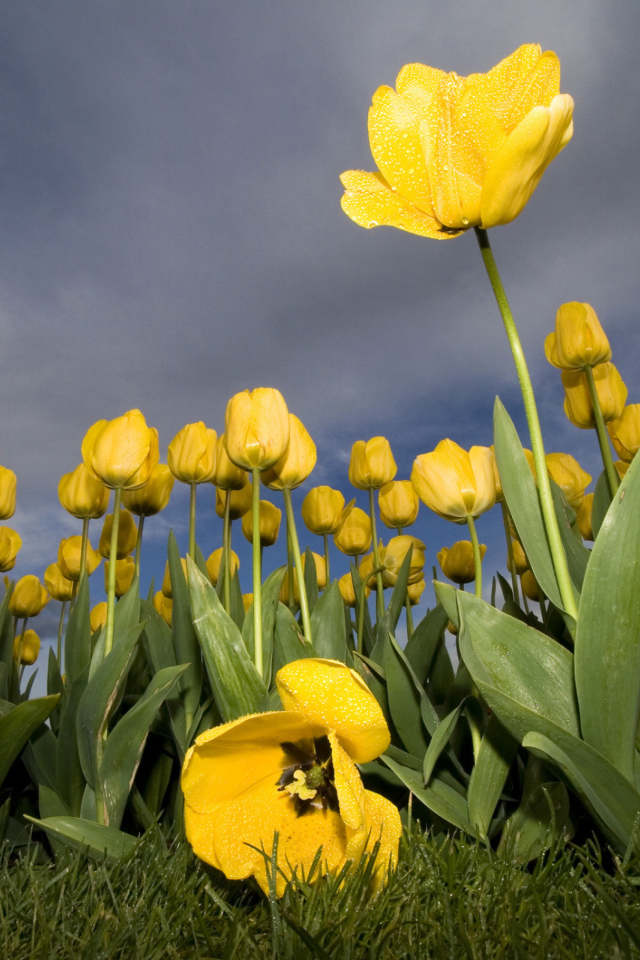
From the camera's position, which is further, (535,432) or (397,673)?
(397,673)

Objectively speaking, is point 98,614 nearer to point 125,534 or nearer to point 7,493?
point 7,493

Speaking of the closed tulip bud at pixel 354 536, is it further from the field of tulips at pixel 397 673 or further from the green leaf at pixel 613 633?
the green leaf at pixel 613 633

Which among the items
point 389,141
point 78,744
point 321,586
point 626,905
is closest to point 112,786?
point 78,744

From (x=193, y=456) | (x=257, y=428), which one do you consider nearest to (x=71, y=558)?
(x=193, y=456)

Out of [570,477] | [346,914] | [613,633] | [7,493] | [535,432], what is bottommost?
[346,914]

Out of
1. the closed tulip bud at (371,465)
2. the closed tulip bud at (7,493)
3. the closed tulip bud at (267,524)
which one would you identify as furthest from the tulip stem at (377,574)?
the closed tulip bud at (7,493)

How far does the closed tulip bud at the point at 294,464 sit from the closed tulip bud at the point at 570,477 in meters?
1.15

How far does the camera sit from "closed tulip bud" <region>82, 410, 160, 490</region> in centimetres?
181

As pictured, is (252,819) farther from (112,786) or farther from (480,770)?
(112,786)

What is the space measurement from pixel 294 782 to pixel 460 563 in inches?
68.7

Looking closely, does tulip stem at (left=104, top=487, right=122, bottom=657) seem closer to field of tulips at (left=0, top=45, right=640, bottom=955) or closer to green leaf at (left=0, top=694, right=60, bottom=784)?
field of tulips at (left=0, top=45, right=640, bottom=955)

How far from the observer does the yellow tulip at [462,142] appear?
105 centimetres

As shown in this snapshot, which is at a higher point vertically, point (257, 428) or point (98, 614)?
point (257, 428)

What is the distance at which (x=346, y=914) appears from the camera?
0.87 metres
